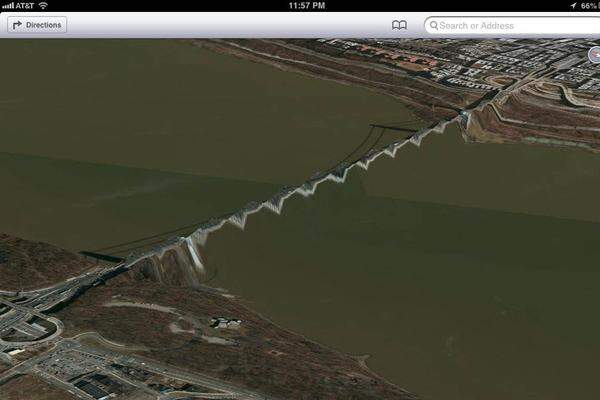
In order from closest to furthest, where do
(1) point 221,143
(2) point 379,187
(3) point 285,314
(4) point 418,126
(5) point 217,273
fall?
1. (3) point 285,314
2. (5) point 217,273
3. (2) point 379,187
4. (1) point 221,143
5. (4) point 418,126

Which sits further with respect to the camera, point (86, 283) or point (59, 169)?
point (59, 169)

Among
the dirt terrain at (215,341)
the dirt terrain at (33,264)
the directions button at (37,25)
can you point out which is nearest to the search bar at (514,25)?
the dirt terrain at (215,341)

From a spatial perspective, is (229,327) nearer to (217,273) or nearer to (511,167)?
(217,273)

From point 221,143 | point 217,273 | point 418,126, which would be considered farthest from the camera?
point 418,126

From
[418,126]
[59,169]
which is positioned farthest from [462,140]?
[59,169]

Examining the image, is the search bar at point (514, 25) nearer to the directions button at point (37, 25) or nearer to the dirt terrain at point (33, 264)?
the directions button at point (37, 25)

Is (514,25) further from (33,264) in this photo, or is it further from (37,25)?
(33,264)

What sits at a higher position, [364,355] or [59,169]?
[59,169]

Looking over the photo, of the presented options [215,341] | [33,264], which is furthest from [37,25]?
[215,341]
